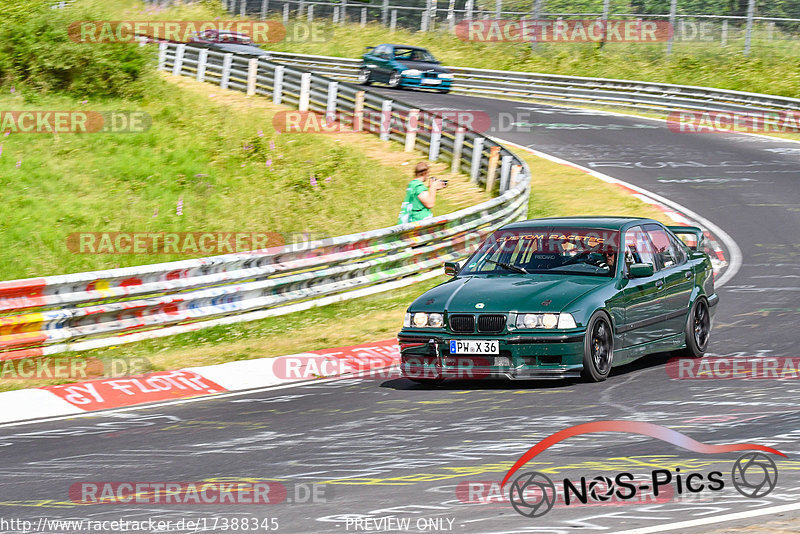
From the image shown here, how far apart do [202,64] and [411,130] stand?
421 inches

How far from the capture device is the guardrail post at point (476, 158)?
2191 cm

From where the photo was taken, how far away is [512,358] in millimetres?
8930

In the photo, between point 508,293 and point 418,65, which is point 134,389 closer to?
point 508,293

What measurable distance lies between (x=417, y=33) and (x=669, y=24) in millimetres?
14647

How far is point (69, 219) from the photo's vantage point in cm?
1766

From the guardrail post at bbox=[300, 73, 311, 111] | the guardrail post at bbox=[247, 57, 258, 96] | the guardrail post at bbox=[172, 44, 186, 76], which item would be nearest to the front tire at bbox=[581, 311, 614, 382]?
the guardrail post at bbox=[300, 73, 311, 111]

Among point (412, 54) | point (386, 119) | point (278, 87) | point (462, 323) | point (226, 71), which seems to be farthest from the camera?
point (412, 54)

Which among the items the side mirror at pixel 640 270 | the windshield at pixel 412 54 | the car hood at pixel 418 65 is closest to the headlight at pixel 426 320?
the side mirror at pixel 640 270

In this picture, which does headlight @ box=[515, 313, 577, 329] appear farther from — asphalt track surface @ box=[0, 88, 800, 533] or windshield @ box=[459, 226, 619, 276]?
windshield @ box=[459, 226, 619, 276]

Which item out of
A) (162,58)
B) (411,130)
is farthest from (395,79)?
(411,130)

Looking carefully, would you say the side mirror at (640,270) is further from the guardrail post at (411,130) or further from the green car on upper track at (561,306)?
the guardrail post at (411,130)

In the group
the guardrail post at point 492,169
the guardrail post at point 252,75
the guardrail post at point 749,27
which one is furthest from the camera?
the guardrail post at point 749,27

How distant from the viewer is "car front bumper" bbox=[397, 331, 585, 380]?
8.82m

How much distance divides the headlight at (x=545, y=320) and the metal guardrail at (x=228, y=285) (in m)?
4.42
